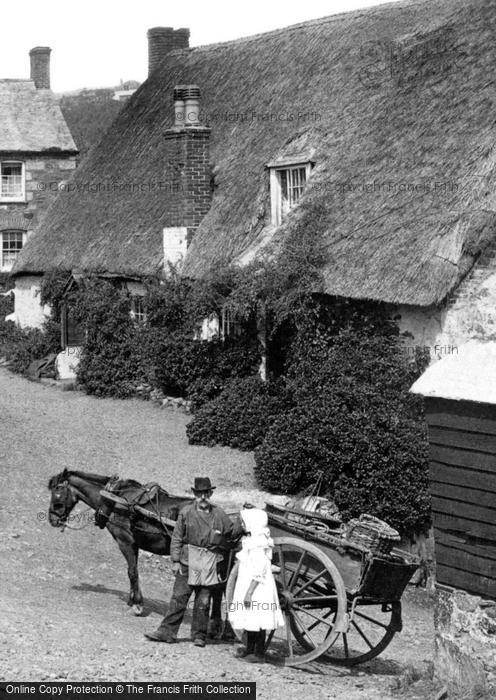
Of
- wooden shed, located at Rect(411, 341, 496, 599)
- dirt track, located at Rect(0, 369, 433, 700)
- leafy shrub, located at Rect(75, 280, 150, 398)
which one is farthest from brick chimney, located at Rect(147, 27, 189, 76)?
wooden shed, located at Rect(411, 341, 496, 599)

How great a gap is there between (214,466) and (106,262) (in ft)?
27.8

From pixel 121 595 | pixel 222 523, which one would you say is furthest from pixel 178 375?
pixel 222 523

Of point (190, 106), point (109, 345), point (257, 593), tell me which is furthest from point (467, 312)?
point (109, 345)

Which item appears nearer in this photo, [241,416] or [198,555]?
[198,555]

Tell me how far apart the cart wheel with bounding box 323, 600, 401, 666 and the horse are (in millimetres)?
1221

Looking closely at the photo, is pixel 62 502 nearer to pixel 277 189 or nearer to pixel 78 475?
pixel 78 475

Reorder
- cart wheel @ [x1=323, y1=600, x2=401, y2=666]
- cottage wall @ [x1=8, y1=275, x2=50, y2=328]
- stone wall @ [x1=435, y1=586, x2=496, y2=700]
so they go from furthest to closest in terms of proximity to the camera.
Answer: cottage wall @ [x1=8, y1=275, x2=50, y2=328] < cart wheel @ [x1=323, y1=600, x2=401, y2=666] < stone wall @ [x1=435, y1=586, x2=496, y2=700]

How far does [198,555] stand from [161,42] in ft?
76.5

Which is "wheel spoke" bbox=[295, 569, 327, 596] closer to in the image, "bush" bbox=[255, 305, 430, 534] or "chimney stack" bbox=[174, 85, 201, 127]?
Result: "bush" bbox=[255, 305, 430, 534]

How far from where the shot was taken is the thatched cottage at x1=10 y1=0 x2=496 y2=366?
17.3m

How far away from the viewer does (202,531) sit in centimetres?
1036

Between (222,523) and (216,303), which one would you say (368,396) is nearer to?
(216,303)

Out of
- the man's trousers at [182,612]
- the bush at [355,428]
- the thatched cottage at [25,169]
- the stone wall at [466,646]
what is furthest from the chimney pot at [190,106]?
the thatched cottage at [25,169]

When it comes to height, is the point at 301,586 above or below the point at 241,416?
below
